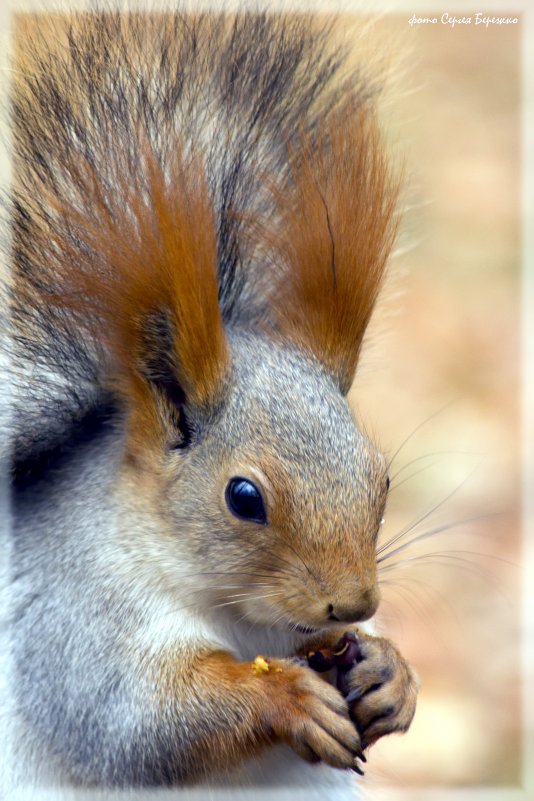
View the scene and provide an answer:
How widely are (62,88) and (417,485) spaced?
1499 millimetres

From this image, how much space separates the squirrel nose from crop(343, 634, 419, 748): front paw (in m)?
0.18

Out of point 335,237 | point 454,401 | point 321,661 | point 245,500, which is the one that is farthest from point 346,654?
point 454,401

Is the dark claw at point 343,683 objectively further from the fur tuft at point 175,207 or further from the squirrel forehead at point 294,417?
the fur tuft at point 175,207

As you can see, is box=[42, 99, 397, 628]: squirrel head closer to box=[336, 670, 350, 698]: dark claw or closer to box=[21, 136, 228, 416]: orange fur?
box=[21, 136, 228, 416]: orange fur

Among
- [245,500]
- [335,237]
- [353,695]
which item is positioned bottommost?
[353,695]

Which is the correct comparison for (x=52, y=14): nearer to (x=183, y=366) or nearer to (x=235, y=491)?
(x=183, y=366)

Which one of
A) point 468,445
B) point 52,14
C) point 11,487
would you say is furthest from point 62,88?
point 468,445

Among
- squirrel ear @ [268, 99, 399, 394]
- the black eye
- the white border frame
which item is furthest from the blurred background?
the black eye

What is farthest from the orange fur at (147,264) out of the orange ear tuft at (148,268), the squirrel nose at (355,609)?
the squirrel nose at (355,609)

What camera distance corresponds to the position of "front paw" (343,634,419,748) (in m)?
1.46

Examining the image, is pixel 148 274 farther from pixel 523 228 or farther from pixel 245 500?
pixel 523 228

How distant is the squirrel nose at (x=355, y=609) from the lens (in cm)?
131

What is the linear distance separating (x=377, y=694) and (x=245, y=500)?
1.09 feet

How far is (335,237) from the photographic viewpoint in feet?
4.95
